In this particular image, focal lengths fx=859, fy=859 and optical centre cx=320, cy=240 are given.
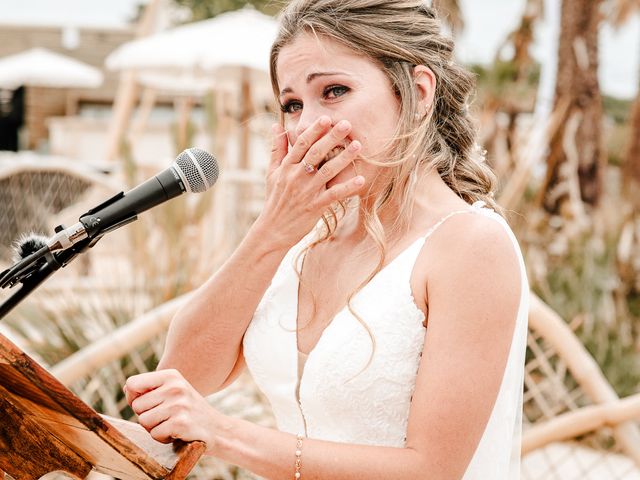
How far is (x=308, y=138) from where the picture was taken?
1.80 meters

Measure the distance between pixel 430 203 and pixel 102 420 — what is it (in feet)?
3.42

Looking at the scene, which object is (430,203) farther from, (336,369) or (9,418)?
(9,418)

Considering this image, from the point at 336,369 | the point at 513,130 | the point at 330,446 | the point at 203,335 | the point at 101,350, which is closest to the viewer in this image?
the point at 330,446

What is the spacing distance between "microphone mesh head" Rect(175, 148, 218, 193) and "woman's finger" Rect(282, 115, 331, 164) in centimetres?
27

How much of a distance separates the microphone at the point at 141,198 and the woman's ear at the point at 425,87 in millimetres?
616

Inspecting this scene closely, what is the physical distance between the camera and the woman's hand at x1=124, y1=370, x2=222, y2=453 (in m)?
1.51

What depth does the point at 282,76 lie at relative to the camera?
2.01 m

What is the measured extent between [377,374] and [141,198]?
704mm

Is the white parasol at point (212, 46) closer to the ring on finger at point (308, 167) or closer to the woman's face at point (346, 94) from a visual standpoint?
the woman's face at point (346, 94)

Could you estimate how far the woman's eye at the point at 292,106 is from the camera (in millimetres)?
2002

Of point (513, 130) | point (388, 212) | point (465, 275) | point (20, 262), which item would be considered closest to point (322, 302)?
point (388, 212)

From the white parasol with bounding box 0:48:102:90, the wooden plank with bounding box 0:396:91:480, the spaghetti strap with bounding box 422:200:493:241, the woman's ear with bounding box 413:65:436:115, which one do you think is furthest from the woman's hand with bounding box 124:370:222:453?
the white parasol with bounding box 0:48:102:90

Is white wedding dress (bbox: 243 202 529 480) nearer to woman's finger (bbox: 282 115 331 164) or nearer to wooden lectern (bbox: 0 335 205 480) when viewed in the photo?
woman's finger (bbox: 282 115 331 164)

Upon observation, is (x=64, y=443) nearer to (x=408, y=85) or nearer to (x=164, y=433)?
(x=164, y=433)
